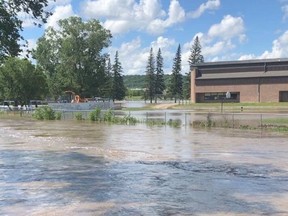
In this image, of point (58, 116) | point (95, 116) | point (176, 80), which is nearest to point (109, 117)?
point (95, 116)

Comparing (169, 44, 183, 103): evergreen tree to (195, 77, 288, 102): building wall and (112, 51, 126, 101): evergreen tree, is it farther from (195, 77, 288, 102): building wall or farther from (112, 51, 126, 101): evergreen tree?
(195, 77, 288, 102): building wall

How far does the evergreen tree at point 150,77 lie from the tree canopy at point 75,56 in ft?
127

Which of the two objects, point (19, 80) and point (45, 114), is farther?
point (19, 80)

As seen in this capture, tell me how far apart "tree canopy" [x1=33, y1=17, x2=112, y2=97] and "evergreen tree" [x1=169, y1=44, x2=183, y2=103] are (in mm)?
35613

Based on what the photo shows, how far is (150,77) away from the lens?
5659 inches

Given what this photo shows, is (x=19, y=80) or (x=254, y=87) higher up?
(x=19, y=80)

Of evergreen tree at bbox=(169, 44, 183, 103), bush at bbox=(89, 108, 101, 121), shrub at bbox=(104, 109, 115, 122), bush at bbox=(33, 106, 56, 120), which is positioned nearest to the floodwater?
shrub at bbox=(104, 109, 115, 122)

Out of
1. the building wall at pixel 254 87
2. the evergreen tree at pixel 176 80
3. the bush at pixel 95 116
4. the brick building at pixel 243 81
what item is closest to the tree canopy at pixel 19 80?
the bush at pixel 95 116

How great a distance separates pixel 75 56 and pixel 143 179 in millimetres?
87757

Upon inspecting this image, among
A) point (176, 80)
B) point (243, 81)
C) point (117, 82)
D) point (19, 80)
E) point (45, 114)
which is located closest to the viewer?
point (45, 114)

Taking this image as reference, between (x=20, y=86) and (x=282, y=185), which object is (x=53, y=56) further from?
(x=282, y=185)

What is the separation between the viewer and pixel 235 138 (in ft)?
93.1

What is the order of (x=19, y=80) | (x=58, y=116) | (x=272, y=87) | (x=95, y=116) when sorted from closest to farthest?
(x=95, y=116)
(x=58, y=116)
(x=19, y=80)
(x=272, y=87)

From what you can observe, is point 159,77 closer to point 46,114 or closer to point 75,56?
point 75,56
